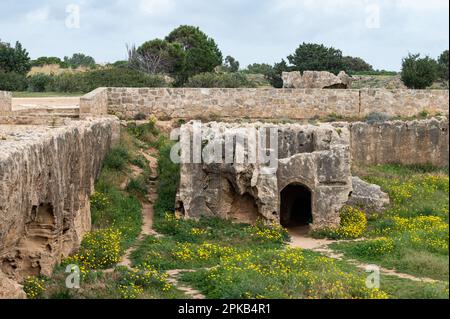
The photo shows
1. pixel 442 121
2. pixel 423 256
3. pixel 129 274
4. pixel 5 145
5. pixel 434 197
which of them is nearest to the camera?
pixel 5 145

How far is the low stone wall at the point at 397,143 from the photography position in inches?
1037

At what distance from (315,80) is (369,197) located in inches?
595

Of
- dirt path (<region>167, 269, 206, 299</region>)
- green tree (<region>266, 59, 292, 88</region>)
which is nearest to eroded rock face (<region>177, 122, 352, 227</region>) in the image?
dirt path (<region>167, 269, 206, 299</region>)

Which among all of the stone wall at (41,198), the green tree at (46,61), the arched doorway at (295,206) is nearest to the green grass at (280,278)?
the stone wall at (41,198)

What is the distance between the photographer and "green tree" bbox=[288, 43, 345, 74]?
152 ft

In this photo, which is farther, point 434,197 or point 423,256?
point 434,197

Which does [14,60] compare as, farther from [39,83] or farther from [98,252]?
[98,252]

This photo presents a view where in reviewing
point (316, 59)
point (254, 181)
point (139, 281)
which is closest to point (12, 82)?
point (316, 59)

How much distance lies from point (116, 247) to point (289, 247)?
3.60m

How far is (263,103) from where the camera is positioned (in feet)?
99.0

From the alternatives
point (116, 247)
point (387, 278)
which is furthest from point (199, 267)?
point (387, 278)

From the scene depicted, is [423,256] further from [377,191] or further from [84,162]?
[84,162]

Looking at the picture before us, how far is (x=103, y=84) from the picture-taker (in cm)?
3566
